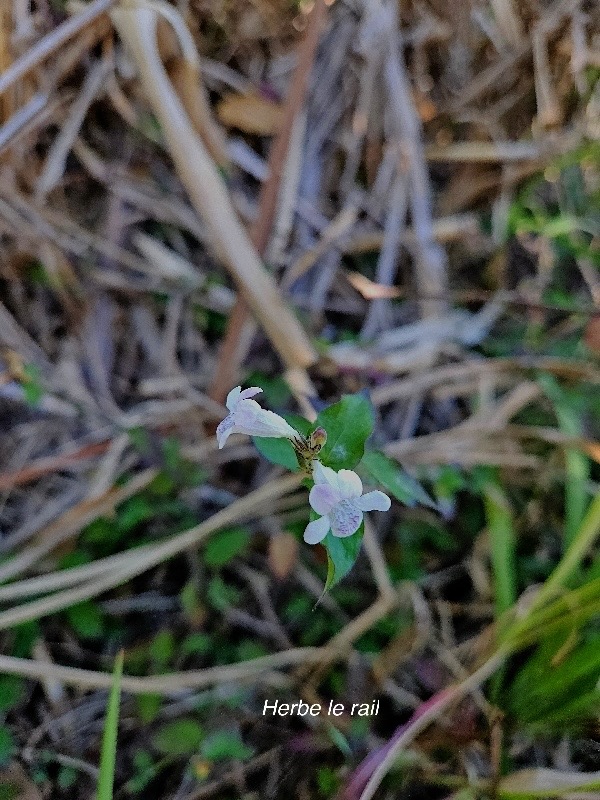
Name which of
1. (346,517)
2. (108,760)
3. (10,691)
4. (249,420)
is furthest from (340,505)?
(10,691)

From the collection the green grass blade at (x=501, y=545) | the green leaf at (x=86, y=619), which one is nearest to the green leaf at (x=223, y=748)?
the green leaf at (x=86, y=619)

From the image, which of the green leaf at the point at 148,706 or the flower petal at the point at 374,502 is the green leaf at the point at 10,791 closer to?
the green leaf at the point at 148,706

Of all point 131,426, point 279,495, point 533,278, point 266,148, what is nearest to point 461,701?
point 279,495

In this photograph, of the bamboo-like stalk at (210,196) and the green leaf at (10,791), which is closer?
the green leaf at (10,791)

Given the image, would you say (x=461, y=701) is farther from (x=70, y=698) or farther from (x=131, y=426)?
(x=131, y=426)

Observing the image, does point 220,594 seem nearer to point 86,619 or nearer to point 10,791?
point 86,619

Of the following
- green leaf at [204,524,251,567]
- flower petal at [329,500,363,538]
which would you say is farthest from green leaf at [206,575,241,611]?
flower petal at [329,500,363,538]
